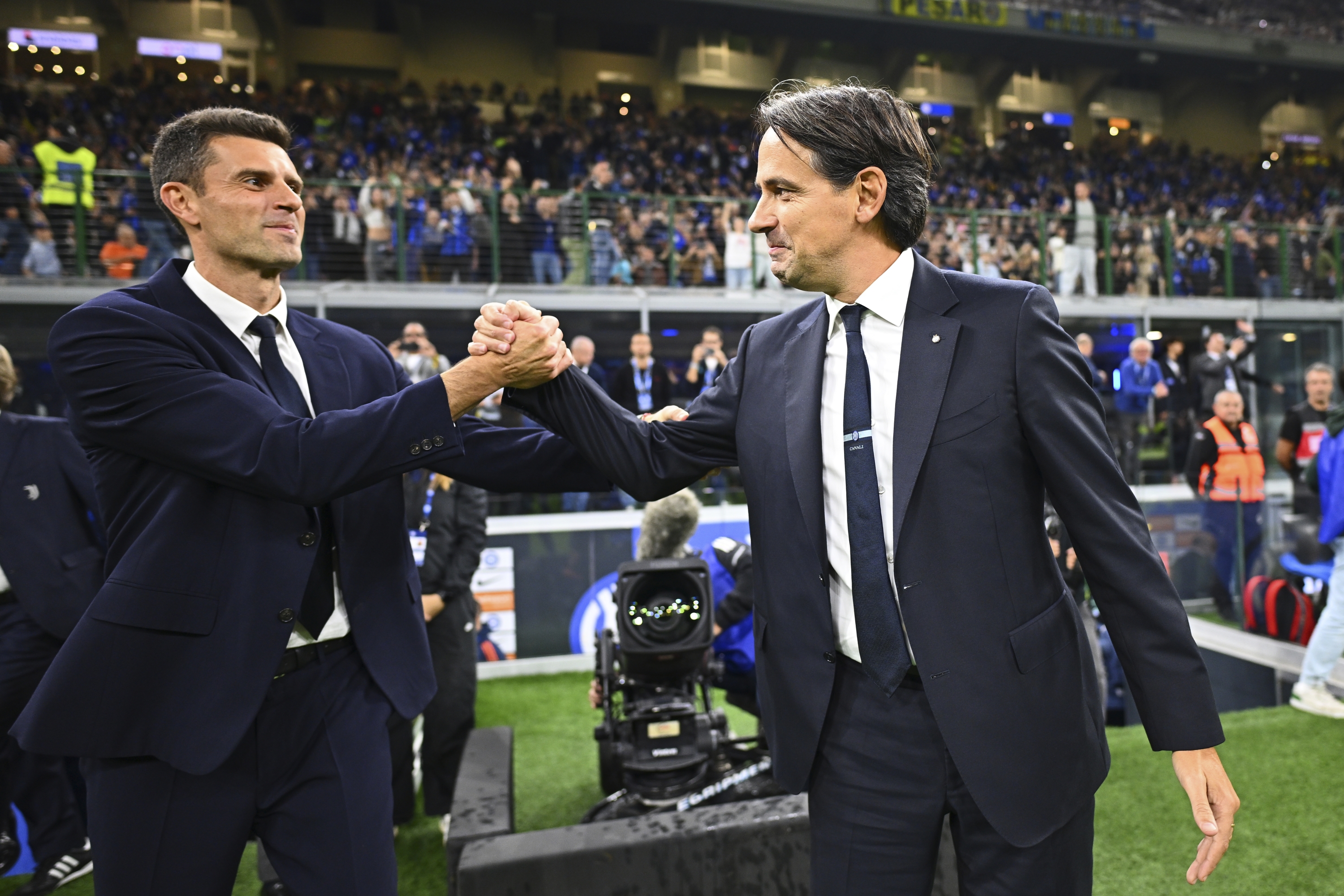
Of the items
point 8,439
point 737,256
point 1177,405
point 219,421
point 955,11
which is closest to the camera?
point 219,421

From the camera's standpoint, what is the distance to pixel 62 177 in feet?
33.8

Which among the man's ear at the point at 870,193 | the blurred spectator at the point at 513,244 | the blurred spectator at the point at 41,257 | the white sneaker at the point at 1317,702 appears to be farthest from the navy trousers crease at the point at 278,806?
the blurred spectator at the point at 41,257

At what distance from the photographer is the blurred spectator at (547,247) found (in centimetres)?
1177

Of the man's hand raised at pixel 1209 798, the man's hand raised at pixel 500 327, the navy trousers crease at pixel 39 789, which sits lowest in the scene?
the navy trousers crease at pixel 39 789

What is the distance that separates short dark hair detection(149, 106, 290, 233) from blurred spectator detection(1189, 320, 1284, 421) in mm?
10411

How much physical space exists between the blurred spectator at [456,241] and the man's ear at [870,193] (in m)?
10.5

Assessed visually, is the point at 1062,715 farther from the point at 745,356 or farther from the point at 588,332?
the point at 588,332

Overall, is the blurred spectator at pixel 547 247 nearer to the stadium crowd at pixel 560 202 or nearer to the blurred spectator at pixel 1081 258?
the stadium crowd at pixel 560 202

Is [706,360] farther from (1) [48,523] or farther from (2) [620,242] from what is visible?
(1) [48,523]

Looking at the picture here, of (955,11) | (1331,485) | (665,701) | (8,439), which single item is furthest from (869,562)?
(955,11)

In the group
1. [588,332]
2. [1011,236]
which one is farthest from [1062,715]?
[1011,236]

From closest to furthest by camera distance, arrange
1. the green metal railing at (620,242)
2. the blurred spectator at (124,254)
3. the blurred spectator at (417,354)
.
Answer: the blurred spectator at (417,354) < the blurred spectator at (124,254) < the green metal railing at (620,242)

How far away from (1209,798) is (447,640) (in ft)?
10.9

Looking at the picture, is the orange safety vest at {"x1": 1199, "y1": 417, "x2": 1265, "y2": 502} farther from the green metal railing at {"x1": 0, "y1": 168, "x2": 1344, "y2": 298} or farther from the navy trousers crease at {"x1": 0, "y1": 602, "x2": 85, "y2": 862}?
the navy trousers crease at {"x1": 0, "y1": 602, "x2": 85, "y2": 862}
